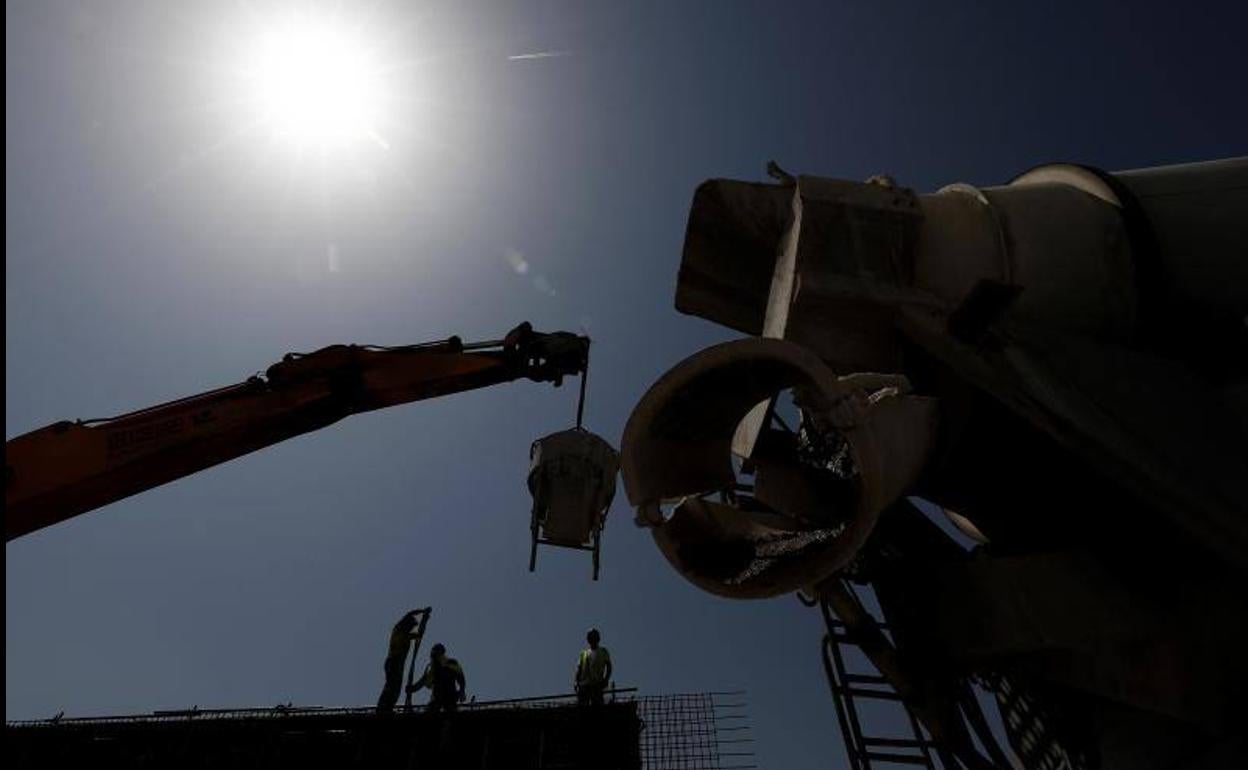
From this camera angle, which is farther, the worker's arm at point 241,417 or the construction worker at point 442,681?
the construction worker at point 442,681

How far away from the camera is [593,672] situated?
542 inches

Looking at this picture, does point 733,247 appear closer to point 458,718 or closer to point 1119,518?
point 1119,518

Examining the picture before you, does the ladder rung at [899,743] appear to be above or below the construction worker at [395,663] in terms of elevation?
below

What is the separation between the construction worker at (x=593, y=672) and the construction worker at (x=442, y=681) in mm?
2429

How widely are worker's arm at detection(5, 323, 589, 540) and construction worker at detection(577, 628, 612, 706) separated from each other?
5.38 metres

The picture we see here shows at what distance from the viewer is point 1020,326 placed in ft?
17.1

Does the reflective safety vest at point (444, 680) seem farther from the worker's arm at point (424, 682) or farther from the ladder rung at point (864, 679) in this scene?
the ladder rung at point (864, 679)

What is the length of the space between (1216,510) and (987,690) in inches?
138

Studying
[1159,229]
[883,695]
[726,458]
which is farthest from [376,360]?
[1159,229]

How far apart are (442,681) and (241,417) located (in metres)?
6.96

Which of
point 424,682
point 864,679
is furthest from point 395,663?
point 864,679

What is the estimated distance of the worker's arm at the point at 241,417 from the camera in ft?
28.5

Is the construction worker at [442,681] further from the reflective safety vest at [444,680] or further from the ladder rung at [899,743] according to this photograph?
the ladder rung at [899,743]

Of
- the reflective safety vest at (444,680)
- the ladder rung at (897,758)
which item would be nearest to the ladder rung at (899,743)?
the ladder rung at (897,758)
